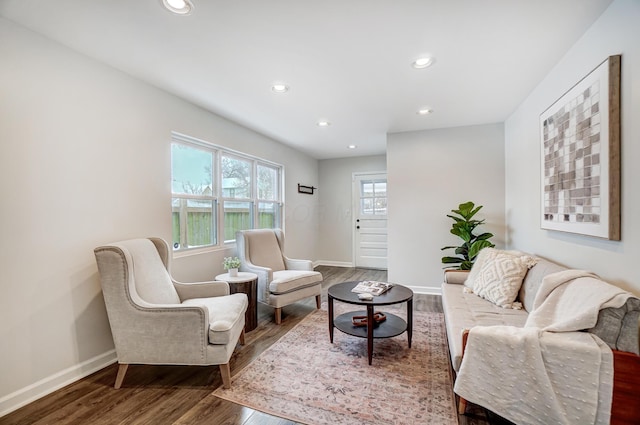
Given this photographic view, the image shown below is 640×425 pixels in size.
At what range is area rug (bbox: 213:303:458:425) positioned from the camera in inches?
67.2

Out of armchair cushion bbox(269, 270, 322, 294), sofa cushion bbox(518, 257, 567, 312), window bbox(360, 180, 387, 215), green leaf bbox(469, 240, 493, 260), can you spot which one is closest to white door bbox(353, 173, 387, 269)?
window bbox(360, 180, 387, 215)

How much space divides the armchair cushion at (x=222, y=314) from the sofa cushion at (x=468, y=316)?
4.83ft

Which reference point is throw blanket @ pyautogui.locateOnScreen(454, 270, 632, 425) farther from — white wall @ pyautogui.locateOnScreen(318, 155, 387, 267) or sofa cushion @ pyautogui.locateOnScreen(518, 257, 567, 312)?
white wall @ pyautogui.locateOnScreen(318, 155, 387, 267)

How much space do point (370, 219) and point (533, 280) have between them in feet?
12.8

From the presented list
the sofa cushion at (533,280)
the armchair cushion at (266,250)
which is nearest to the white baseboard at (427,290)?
the sofa cushion at (533,280)

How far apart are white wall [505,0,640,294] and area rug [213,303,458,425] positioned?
124cm

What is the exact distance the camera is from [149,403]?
180cm

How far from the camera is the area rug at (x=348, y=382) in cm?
171

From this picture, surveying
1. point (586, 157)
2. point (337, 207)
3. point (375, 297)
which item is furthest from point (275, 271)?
point (586, 157)

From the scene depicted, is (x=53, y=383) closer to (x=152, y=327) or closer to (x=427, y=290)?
(x=152, y=327)

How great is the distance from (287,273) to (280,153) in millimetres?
2282

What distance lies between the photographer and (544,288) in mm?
1745

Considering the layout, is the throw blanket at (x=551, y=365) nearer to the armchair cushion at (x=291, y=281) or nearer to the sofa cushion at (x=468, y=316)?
the sofa cushion at (x=468, y=316)

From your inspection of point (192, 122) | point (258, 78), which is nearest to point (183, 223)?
point (192, 122)
